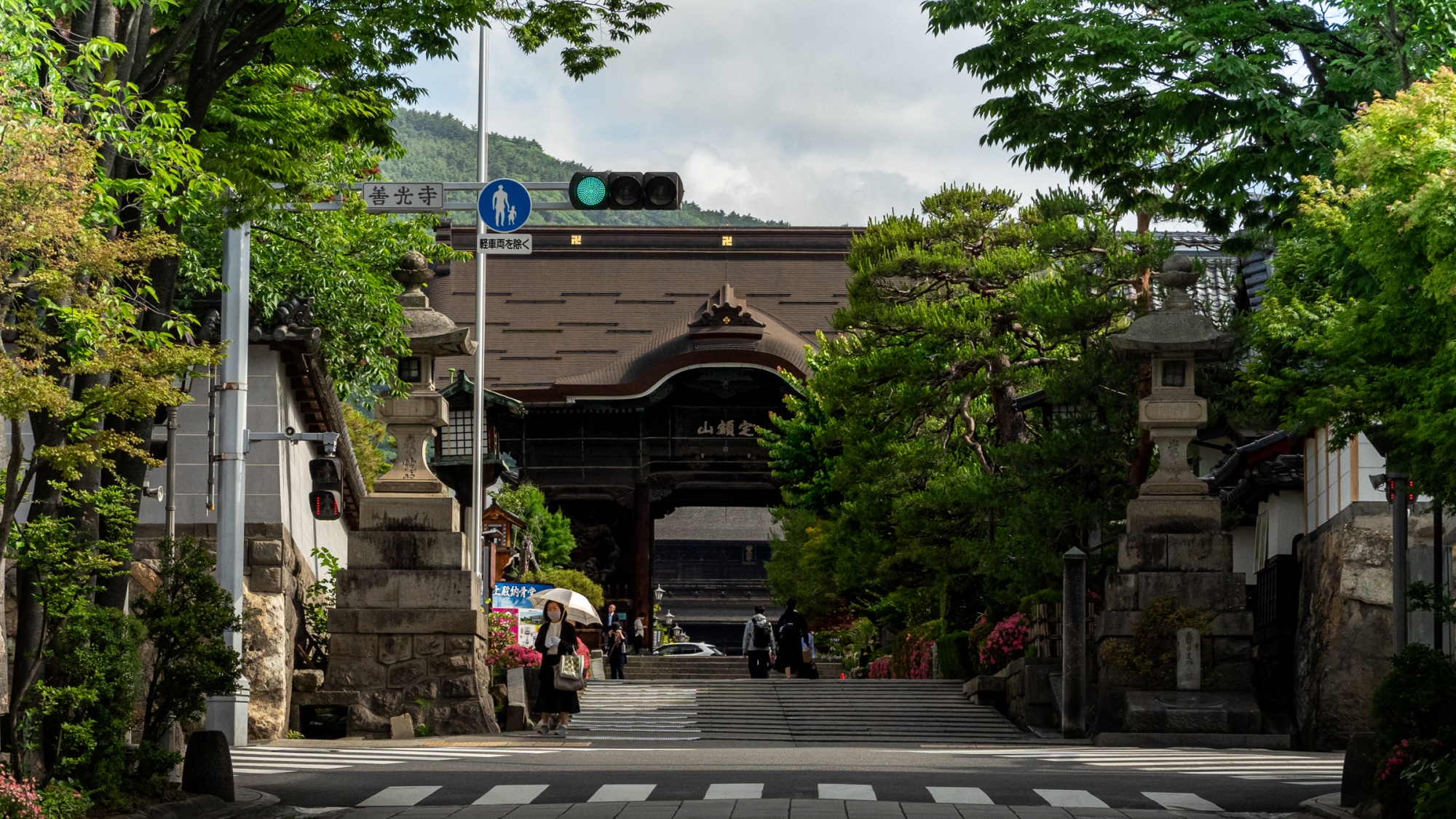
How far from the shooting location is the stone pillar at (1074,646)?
900 inches

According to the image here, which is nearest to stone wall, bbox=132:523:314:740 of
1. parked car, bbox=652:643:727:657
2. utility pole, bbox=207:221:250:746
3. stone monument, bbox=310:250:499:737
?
stone monument, bbox=310:250:499:737

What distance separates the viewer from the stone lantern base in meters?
22.3

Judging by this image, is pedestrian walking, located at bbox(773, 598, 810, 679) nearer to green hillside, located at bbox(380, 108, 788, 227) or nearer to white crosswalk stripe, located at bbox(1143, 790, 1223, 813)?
white crosswalk stripe, located at bbox(1143, 790, 1223, 813)

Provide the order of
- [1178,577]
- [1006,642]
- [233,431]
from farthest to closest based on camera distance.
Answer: [1006,642] → [1178,577] → [233,431]

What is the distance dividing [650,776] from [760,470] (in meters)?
37.4

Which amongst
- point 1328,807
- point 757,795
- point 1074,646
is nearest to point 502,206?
point 1074,646

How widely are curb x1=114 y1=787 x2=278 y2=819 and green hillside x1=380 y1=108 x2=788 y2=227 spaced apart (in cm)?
9595

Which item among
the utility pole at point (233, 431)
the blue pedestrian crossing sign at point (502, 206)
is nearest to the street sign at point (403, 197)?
the utility pole at point (233, 431)

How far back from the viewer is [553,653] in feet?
72.4

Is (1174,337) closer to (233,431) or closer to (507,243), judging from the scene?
(507,243)

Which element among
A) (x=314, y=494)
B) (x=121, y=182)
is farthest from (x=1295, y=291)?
(x=121, y=182)

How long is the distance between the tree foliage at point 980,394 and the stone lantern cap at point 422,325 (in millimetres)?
8220

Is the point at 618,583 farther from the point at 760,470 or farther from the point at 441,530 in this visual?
the point at 441,530

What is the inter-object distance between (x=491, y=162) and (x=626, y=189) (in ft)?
344
